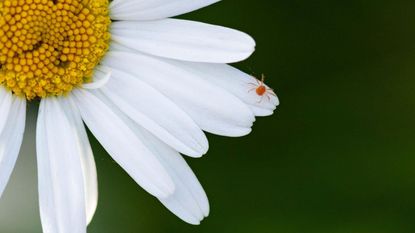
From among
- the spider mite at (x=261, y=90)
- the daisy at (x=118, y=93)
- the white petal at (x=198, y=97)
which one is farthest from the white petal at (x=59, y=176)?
the spider mite at (x=261, y=90)

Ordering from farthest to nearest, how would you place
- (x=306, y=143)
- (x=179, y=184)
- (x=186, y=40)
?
(x=306, y=143)
(x=179, y=184)
(x=186, y=40)

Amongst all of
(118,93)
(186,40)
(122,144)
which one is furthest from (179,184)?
(186,40)

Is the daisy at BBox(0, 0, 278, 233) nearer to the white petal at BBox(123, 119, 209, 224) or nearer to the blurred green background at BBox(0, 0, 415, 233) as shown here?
the white petal at BBox(123, 119, 209, 224)

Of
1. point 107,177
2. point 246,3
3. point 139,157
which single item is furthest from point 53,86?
point 246,3

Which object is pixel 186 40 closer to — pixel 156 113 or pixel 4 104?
pixel 156 113

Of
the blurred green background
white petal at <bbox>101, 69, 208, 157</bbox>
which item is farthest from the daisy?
the blurred green background

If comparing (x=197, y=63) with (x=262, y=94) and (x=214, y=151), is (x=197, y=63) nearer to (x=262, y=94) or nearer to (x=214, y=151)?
(x=262, y=94)

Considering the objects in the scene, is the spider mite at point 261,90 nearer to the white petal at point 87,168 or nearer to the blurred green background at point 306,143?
the blurred green background at point 306,143
